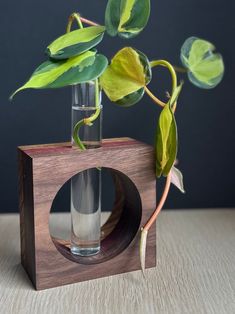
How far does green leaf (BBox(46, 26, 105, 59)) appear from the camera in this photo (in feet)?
2.69

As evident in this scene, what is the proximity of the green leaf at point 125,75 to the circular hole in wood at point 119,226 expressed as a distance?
164 mm

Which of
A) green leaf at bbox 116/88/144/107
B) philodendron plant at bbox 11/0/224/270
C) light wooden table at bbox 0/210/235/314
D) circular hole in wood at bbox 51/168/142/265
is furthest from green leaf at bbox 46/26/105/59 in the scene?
light wooden table at bbox 0/210/235/314

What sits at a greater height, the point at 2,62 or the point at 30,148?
the point at 2,62

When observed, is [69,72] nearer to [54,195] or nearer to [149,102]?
[54,195]

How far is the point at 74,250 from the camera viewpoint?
0.98 m

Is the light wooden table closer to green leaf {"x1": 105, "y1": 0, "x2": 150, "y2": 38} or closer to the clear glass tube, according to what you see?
the clear glass tube

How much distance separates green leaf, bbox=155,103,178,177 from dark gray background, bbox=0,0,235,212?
0.46m

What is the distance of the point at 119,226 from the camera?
1052 millimetres

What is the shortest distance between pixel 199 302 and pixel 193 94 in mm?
691

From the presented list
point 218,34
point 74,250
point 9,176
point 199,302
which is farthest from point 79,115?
point 218,34

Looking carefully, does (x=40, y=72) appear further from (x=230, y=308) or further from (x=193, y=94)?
(x=193, y=94)

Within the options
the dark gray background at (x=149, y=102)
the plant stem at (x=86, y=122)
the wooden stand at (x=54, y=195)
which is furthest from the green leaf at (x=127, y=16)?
the dark gray background at (x=149, y=102)

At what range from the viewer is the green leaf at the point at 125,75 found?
843 millimetres

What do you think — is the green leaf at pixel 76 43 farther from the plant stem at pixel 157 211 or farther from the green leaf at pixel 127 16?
the plant stem at pixel 157 211
